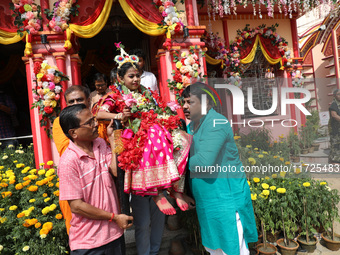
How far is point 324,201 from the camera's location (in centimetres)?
307

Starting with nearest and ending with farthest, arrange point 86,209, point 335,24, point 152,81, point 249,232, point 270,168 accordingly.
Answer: point 86,209 → point 249,232 → point 270,168 → point 152,81 → point 335,24

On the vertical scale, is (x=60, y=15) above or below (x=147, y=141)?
above

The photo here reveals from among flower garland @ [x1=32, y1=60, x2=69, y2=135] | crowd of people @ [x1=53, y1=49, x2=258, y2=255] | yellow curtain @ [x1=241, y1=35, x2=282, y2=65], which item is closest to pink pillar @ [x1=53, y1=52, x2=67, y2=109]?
flower garland @ [x1=32, y1=60, x2=69, y2=135]

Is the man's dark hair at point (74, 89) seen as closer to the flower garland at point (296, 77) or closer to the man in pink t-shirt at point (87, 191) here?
the man in pink t-shirt at point (87, 191)

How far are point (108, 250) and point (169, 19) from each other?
4.31m

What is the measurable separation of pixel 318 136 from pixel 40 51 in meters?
4.66

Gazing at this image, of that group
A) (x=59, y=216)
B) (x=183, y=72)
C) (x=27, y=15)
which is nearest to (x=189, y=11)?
(x=183, y=72)

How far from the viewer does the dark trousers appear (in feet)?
5.38

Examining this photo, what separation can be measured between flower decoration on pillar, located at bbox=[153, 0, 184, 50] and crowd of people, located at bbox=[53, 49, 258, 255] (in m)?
2.96

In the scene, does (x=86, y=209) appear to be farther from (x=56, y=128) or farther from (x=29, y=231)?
(x=29, y=231)

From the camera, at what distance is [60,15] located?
4469 mm

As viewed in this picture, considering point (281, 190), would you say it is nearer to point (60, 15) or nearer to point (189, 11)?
point (189, 11)

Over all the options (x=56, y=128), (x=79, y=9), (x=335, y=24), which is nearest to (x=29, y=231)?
(x=56, y=128)

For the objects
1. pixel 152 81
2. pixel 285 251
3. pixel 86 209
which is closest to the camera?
pixel 86 209
